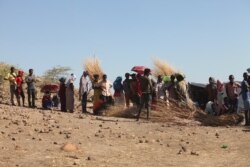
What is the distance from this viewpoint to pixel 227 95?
13.6 meters

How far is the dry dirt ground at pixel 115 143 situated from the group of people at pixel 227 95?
119 centimetres

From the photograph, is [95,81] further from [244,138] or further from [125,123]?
[244,138]

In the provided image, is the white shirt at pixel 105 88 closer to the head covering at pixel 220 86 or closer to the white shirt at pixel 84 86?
the white shirt at pixel 84 86

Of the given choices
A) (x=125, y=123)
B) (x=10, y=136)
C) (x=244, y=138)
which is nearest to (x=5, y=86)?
(x=125, y=123)

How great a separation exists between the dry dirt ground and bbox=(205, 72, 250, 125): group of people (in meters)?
1.19

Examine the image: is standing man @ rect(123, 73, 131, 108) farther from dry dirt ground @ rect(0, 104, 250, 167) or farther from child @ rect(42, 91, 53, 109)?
dry dirt ground @ rect(0, 104, 250, 167)

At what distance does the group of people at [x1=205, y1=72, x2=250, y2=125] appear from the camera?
39.0 feet

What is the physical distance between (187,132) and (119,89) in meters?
5.62

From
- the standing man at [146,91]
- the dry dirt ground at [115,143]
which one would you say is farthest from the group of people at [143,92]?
the dry dirt ground at [115,143]

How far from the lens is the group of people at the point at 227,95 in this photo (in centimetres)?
1188

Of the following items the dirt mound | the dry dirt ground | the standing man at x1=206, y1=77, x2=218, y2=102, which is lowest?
the dry dirt ground

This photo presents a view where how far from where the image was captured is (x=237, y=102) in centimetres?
1280

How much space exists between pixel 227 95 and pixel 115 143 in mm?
5782

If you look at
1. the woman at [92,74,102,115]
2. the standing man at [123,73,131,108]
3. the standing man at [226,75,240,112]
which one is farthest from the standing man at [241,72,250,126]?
the woman at [92,74,102,115]
